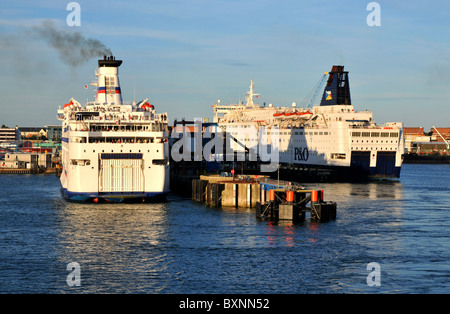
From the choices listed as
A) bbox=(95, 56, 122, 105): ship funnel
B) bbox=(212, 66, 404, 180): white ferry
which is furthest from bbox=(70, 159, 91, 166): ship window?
bbox=(212, 66, 404, 180): white ferry

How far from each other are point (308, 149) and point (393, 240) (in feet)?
194

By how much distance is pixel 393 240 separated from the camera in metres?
38.1

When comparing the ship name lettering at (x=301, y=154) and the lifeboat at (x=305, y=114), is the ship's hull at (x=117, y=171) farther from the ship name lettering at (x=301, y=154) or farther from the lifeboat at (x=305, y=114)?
the lifeboat at (x=305, y=114)

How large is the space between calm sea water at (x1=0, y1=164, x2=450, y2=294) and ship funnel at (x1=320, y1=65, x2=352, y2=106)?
49491 millimetres

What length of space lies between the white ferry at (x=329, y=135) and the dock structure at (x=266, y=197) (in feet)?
109

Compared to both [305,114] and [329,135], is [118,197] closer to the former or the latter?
[329,135]

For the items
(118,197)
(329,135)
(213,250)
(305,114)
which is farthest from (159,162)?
(305,114)

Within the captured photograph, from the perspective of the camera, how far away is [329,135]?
91188mm

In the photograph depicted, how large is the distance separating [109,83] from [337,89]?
48.1m

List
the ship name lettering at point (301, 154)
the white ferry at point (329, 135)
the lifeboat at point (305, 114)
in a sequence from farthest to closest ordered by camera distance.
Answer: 1. the lifeboat at point (305, 114)
2. the ship name lettering at point (301, 154)
3. the white ferry at point (329, 135)

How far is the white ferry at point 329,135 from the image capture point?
282 feet

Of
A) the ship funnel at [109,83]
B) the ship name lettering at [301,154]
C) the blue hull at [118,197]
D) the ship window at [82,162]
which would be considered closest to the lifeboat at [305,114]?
the ship name lettering at [301,154]
